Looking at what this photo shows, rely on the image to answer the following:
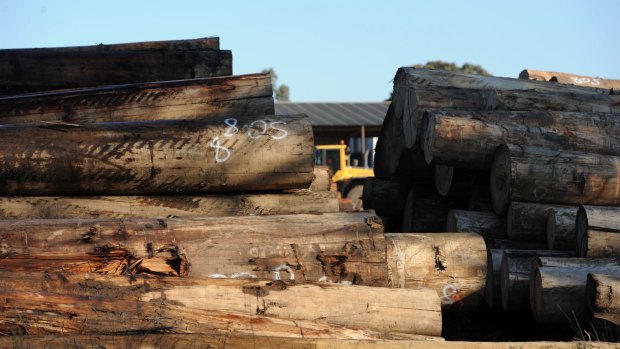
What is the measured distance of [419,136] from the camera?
22.7 ft

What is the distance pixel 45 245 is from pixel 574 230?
3.58 m

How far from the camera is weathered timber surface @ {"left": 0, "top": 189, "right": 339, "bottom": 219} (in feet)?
18.0

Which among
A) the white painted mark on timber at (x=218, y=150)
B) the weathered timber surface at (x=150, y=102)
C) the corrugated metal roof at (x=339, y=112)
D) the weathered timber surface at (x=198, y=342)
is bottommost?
the corrugated metal roof at (x=339, y=112)

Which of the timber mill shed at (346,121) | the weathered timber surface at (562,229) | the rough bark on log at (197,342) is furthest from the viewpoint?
the timber mill shed at (346,121)

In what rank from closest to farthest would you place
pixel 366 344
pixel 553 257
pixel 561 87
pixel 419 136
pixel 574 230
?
pixel 366 344
pixel 553 257
pixel 574 230
pixel 419 136
pixel 561 87

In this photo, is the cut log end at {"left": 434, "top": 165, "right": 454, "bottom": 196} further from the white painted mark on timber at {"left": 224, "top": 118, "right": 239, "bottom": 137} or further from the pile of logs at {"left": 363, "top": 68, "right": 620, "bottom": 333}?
the white painted mark on timber at {"left": 224, "top": 118, "right": 239, "bottom": 137}

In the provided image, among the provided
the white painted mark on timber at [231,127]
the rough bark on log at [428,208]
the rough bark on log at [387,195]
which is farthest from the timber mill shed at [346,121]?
the white painted mark on timber at [231,127]

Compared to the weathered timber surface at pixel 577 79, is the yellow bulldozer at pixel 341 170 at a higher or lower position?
lower

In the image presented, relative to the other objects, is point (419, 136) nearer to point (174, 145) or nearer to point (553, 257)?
point (553, 257)

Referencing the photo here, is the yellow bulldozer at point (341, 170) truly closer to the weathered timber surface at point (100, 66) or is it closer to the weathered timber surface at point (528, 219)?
the weathered timber surface at point (100, 66)

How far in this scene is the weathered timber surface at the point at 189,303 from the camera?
4141mm

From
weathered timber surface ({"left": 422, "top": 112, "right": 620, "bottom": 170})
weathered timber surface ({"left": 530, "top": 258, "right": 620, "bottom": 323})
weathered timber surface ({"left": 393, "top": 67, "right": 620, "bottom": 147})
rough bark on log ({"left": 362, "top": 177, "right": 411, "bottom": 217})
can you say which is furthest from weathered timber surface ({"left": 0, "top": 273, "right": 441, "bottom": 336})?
rough bark on log ({"left": 362, "top": 177, "right": 411, "bottom": 217})

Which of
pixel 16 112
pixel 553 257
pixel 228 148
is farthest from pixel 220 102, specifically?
pixel 553 257

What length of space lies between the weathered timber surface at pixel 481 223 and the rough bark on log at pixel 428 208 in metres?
0.89
